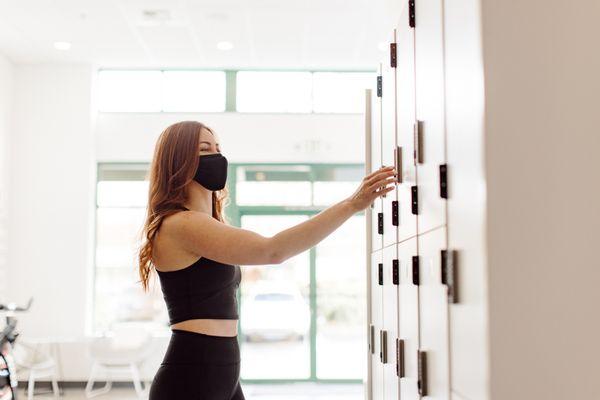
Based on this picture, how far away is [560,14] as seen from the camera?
1.12 meters

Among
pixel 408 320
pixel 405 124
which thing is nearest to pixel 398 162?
pixel 405 124

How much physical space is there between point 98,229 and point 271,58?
9.42 feet

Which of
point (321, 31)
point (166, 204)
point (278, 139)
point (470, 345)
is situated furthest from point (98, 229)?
point (470, 345)

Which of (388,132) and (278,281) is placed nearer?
(388,132)

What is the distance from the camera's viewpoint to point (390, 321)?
2.36 meters

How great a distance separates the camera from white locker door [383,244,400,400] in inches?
87.7

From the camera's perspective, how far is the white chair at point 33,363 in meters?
6.84

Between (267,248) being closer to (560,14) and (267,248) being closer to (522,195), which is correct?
(522,195)

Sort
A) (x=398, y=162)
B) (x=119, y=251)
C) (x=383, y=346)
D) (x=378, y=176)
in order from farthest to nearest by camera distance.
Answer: (x=119, y=251), (x=383, y=346), (x=398, y=162), (x=378, y=176)

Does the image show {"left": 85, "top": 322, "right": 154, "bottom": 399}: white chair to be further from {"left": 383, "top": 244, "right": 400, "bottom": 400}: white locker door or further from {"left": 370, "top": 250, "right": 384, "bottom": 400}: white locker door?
{"left": 383, "top": 244, "right": 400, "bottom": 400}: white locker door

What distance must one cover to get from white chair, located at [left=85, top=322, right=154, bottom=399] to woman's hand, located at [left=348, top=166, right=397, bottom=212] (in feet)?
18.4

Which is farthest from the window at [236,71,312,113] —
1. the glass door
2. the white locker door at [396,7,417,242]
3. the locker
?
the white locker door at [396,7,417,242]

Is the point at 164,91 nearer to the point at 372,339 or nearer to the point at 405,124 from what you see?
the point at 372,339

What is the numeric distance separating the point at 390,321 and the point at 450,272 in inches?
42.4
